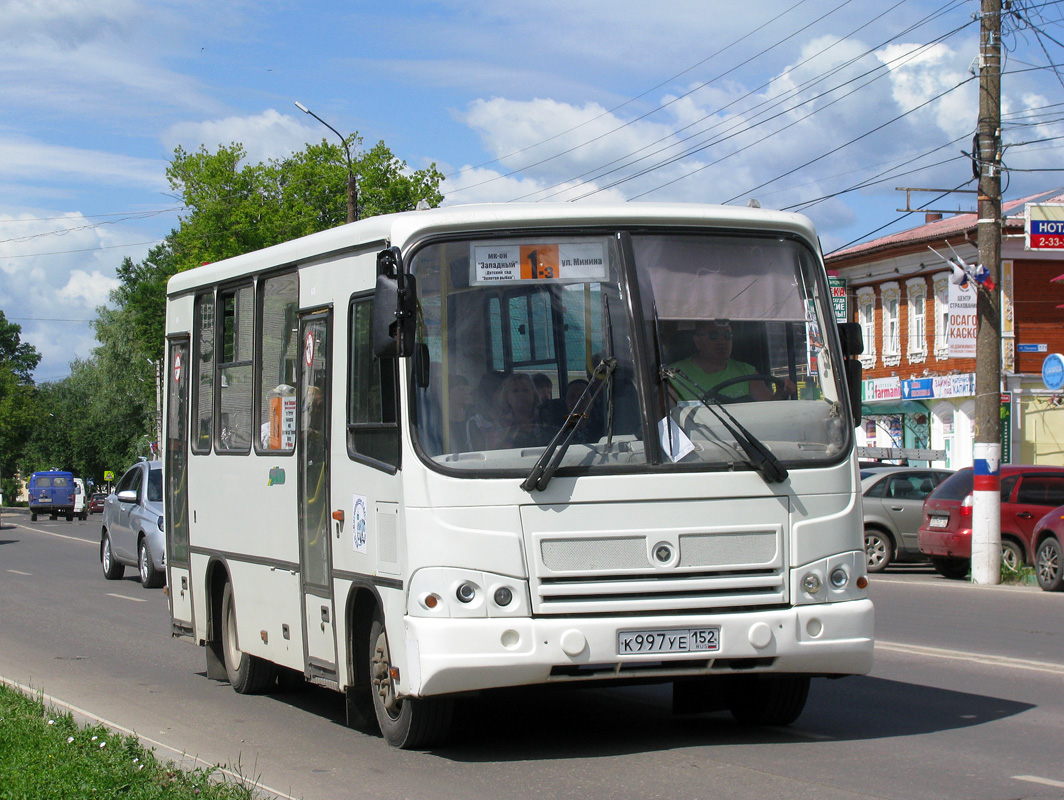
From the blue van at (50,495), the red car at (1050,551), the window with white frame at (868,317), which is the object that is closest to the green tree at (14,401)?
the blue van at (50,495)

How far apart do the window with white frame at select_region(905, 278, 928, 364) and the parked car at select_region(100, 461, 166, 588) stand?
29.0 metres

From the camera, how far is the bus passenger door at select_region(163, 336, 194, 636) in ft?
37.7

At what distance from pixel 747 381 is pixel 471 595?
180 centimetres

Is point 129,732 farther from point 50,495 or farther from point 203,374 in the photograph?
point 50,495

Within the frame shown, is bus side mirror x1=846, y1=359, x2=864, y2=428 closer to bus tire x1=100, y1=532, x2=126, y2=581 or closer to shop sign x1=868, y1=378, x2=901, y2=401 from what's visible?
bus tire x1=100, y1=532, x2=126, y2=581

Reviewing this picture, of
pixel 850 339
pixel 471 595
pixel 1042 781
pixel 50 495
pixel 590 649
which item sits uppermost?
pixel 850 339

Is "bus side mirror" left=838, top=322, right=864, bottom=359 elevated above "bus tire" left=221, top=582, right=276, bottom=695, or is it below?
above

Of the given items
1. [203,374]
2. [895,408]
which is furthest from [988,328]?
[895,408]

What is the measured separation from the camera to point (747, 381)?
7578mm

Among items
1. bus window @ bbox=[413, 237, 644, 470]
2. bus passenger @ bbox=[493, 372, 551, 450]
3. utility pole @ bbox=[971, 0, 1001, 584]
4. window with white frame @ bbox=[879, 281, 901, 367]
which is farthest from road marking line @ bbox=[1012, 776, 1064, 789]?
window with white frame @ bbox=[879, 281, 901, 367]

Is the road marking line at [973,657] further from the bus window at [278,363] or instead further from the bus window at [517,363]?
the bus window at [278,363]

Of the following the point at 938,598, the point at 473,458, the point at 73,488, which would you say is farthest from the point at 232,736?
the point at 73,488

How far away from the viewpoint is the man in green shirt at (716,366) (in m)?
7.47

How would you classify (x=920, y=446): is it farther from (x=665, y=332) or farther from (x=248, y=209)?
(x=665, y=332)
